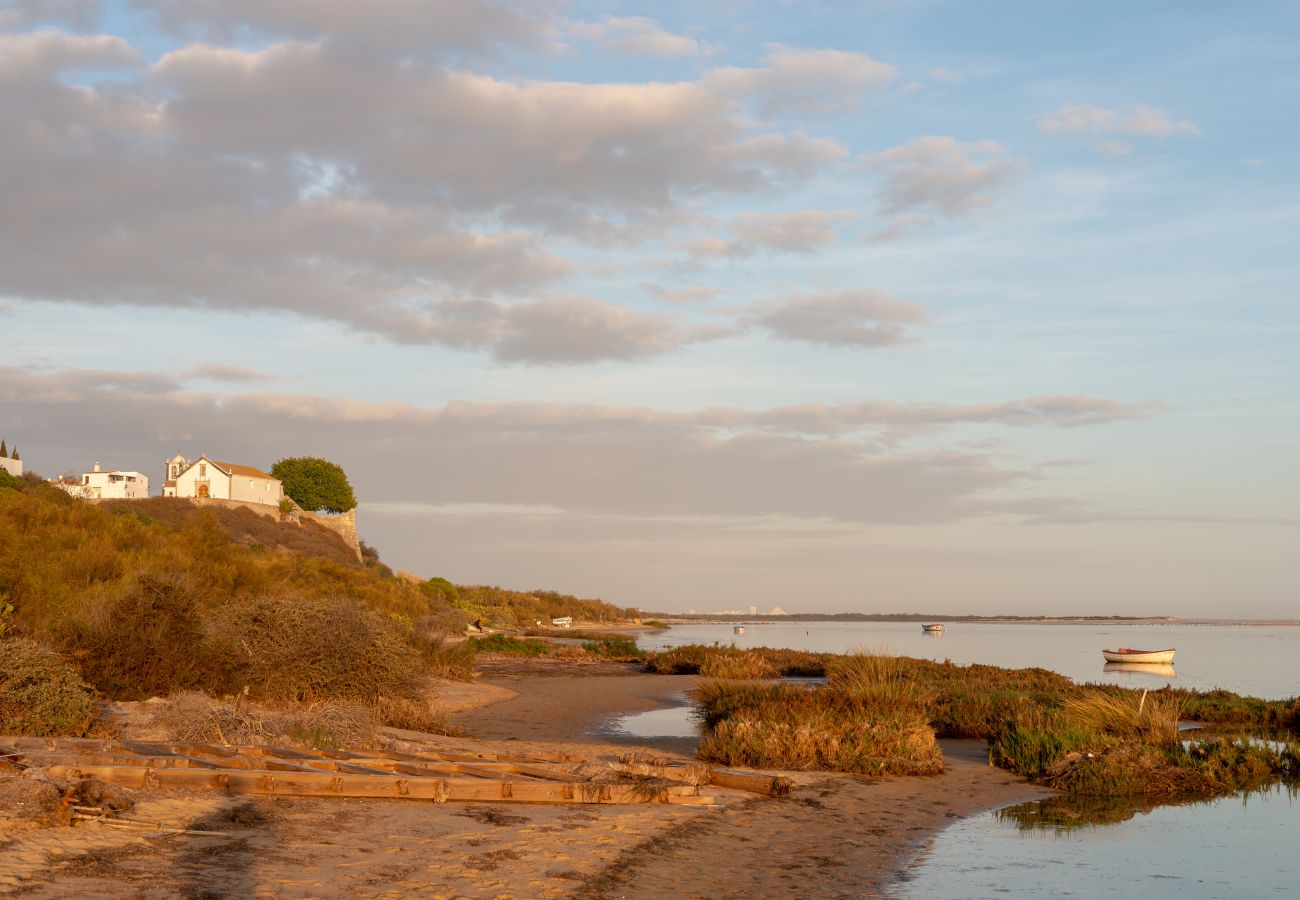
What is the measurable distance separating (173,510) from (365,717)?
72.3m

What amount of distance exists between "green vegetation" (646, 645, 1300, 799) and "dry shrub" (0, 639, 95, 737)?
31.4ft

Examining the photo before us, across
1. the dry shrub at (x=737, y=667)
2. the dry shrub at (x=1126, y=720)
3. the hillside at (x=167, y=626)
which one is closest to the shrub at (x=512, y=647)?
the dry shrub at (x=737, y=667)

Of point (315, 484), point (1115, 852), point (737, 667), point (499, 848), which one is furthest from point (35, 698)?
point (315, 484)

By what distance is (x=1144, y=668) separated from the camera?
5844 cm

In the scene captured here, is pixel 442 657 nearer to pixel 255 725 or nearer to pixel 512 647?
pixel 512 647

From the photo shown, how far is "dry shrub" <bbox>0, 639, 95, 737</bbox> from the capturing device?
16188mm

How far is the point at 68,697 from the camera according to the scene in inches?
657

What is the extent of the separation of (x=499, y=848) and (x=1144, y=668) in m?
55.3

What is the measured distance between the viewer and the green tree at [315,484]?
111m

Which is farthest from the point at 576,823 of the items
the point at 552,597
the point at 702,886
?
the point at 552,597

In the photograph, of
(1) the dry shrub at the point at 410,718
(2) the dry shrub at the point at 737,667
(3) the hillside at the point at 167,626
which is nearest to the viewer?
(3) the hillside at the point at 167,626

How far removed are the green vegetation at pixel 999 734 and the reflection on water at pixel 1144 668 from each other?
2754 cm

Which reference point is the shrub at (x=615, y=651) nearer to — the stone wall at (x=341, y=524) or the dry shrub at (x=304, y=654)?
the dry shrub at (x=304, y=654)

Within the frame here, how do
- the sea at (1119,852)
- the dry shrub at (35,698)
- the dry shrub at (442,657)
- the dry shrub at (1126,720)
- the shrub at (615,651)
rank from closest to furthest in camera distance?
1. the sea at (1119,852)
2. the dry shrub at (35,698)
3. the dry shrub at (1126,720)
4. the dry shrub at (442,657)
5. the shrub at (615,651)
